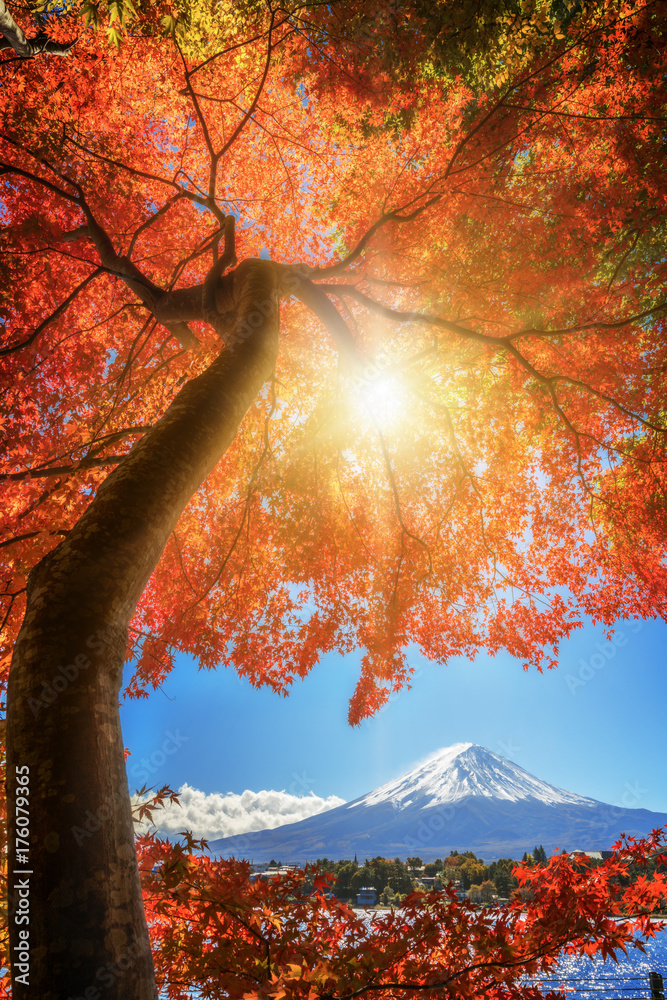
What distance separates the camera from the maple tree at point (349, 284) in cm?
638

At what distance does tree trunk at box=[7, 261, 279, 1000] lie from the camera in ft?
4.83

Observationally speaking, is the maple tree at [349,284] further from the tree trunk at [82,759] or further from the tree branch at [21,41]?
the tree trunk at [82,759]

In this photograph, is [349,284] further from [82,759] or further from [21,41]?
[82,759]

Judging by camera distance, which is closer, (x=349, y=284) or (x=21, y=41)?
(x=21, y=41)

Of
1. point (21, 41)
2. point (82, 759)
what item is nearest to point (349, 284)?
point (21, 41)

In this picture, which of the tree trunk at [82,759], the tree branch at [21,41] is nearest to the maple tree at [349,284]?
the tree branch at [21,41]

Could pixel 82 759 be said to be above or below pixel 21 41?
below

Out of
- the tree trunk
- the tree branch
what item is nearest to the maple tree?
the tree branch

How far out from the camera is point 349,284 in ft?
25.2

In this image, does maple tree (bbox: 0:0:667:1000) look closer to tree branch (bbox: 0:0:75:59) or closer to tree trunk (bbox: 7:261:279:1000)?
tree branch (bbox: 0:0:75:59)

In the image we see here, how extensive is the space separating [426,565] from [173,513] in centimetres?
649

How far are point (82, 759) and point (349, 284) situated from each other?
7644 mm

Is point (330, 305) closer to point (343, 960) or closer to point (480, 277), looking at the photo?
point (480, 277)

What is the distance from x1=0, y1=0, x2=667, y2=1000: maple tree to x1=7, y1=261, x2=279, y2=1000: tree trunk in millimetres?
2871
